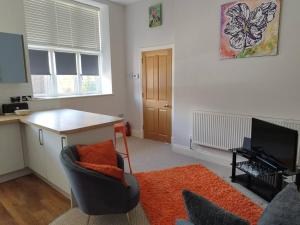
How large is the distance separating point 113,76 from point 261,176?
3.73 metres

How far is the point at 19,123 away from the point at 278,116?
3763 mm

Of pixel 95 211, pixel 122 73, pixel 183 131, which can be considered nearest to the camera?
pixel 95 211

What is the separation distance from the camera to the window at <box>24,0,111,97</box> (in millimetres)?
3861

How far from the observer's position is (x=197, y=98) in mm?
3893

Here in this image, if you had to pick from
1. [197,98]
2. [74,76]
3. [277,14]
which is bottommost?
[197,98]

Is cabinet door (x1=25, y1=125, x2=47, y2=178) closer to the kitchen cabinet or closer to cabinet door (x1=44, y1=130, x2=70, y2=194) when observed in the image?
the kitchen cabinet

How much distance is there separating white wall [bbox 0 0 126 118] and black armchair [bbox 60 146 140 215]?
2.13m

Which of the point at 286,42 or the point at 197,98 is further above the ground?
the point at 286,42

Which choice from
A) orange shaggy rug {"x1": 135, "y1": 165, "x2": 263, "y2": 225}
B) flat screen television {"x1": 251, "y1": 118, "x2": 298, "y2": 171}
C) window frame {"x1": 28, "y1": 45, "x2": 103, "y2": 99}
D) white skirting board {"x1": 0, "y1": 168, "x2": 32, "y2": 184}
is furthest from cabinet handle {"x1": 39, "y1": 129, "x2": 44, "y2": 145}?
flat screen television {"x1": 251, "y1": 118, "x2": 298, "y2": 171}

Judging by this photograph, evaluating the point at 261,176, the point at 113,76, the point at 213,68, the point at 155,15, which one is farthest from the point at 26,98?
the point at 261,176

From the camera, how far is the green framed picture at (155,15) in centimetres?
438

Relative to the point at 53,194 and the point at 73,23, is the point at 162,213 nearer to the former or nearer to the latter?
the point at 53,194

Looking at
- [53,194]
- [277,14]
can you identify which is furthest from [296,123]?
[53,194]

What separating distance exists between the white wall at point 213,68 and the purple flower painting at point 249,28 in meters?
0.10
